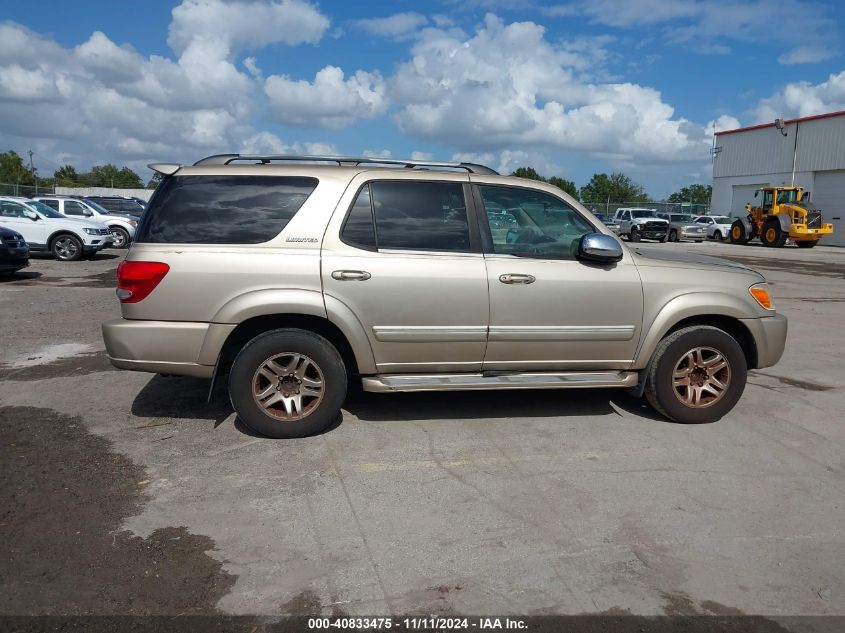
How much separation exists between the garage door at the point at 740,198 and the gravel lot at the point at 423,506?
152 ft

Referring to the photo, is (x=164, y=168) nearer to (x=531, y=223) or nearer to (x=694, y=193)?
(x=531, y=223)

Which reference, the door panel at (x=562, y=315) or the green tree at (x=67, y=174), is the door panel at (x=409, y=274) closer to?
the door panel at (x=562, y=315)

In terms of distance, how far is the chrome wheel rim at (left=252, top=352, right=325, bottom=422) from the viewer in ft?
16.1

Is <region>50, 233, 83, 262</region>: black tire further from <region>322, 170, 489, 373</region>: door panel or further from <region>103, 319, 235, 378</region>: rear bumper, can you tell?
<region>322, 170, 489, 373</region>: door panel

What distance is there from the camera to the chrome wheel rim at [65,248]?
19422 mm

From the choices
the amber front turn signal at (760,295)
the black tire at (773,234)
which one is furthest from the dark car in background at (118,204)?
the black tire at (773,234)

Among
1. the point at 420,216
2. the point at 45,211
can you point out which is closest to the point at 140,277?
the point at 420,216

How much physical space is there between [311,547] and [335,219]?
2.34m

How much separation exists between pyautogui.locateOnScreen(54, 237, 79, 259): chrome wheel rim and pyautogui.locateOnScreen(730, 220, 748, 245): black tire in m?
30.4

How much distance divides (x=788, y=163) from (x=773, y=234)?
13393mm

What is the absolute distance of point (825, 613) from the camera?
303cm

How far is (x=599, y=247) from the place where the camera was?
5.04m

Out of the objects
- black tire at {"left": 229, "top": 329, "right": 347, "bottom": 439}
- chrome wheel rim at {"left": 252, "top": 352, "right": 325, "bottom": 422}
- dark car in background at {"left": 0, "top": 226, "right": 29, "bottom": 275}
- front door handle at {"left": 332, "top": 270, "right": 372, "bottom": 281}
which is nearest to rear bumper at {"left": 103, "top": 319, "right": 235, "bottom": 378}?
black tire at {"left": 229, "top": 329, "right": 347, "bottom": 439}

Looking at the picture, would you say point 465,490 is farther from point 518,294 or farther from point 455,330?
point 518,294
